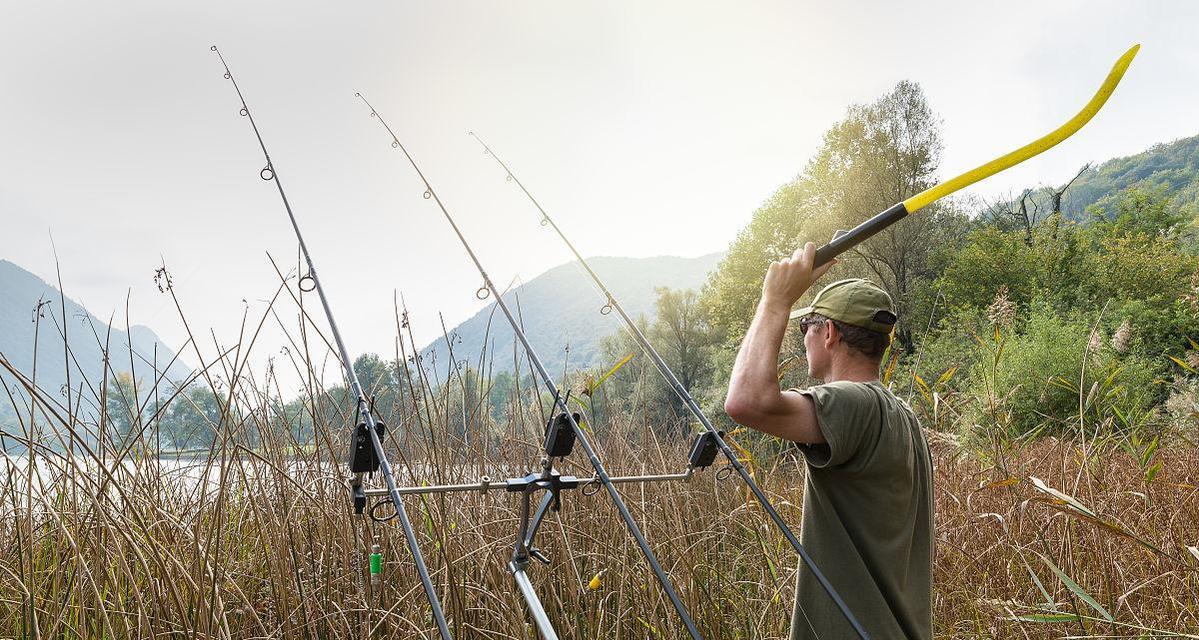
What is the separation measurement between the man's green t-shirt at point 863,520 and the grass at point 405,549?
0.35 meters

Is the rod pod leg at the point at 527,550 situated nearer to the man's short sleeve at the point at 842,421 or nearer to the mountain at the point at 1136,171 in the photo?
the man's short sleeve at the point at 842,421

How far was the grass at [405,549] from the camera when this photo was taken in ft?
5.70

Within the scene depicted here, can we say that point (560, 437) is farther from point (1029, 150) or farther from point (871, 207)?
point (871, 207)

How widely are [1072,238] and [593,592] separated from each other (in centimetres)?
2813

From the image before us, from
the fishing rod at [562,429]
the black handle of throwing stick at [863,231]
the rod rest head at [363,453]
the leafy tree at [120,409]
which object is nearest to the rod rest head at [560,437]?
the fishing rod at [562,429]

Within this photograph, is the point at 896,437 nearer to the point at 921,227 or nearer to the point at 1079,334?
the point at 1079,334

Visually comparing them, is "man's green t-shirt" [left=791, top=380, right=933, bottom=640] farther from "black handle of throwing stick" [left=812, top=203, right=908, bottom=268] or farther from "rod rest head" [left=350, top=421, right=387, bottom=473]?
"rod rest head" [left=350, top=421, right=387, bottom=473]

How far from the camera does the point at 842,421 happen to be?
4.91 feet

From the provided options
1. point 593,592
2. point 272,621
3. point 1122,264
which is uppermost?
point 272,621

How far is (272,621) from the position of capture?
2.02 meters

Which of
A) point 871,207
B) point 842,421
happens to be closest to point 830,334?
point 842,421

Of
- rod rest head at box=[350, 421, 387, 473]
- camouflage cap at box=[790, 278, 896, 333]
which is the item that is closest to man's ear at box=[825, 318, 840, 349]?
camouflage cap at box=[790, 278, 896, 333]

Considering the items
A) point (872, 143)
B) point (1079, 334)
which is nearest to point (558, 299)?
point (872, 143)

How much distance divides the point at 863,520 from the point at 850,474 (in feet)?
0.38
